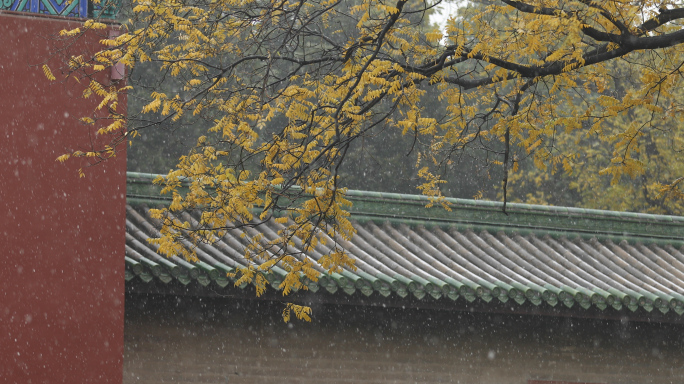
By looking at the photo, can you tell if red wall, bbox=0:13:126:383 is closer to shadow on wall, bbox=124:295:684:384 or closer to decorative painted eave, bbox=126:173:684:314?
decorative painted eave, bbox=126:173:684:314

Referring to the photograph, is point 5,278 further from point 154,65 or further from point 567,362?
point 154,65

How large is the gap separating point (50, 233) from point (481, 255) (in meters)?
4.26

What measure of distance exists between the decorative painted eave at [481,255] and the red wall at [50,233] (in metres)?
0.42

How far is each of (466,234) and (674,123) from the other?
11844mm

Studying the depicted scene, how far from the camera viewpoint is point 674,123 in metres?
18.7

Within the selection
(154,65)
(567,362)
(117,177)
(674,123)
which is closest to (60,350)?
(117,177)

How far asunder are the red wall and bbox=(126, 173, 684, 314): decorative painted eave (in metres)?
0.42

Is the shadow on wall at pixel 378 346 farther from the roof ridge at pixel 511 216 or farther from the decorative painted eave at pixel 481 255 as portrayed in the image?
the roof ridge at pixel 511 216

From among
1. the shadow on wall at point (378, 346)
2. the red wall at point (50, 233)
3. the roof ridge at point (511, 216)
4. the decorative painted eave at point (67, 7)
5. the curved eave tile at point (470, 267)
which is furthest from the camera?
the roof ridge at point (511, 216)

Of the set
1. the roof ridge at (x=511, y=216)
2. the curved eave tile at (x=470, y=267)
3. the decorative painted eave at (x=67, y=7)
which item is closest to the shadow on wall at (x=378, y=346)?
the curved eave tile at (x=470, y=267)

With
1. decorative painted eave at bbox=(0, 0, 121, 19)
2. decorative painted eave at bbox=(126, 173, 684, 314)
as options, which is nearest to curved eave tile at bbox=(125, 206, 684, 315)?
decorative painted eave at bbox=(126, 173, 684, 314)

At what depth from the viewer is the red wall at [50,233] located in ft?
18.6

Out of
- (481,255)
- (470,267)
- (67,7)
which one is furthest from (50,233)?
(481,255)

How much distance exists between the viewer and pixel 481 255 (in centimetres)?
827
